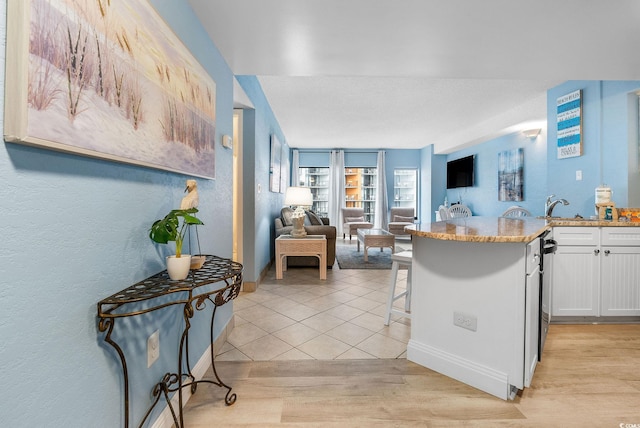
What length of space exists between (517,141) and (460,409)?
5.17 metres

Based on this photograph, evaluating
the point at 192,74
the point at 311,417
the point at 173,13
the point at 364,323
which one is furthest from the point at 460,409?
the point at 173,13

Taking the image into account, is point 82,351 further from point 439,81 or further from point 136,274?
point 439,81

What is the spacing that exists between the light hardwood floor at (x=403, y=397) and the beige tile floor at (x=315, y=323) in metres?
0.15

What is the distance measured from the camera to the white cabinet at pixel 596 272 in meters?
2.62

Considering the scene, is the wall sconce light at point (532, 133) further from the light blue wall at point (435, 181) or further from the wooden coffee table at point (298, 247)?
the wooden coffee table at point (298, 247)

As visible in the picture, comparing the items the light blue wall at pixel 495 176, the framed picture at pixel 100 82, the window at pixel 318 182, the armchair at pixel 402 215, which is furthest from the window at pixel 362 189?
the framed picture at pixel 100 82

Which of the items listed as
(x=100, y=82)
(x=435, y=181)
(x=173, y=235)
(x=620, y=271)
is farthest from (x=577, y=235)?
(x=435, y=181)

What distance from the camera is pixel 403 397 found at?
1667 mm

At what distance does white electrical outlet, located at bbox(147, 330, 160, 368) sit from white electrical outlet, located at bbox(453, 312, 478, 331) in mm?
1624

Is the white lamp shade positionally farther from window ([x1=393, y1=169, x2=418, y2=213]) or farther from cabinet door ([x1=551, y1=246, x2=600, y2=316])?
window ([x1=393, y1=169, x2=418, y2=213])

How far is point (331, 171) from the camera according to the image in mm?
8586

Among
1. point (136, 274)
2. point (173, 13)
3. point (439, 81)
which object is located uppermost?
point (439, 81)

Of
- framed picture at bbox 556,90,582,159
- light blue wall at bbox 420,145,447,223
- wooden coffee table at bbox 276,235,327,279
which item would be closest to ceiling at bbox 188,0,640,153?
framed picture at bbox 556,90,582,159

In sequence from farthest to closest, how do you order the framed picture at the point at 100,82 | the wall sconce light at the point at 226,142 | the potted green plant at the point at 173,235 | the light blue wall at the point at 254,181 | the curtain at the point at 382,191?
1. the curtain at the point at 382,191
2. the light blue wall at the point at 254,181
3. the wall sconce light at the point at 226,142
4. the potted green plant at the point at 173,235
5. the framed picture at the point at 100,82
